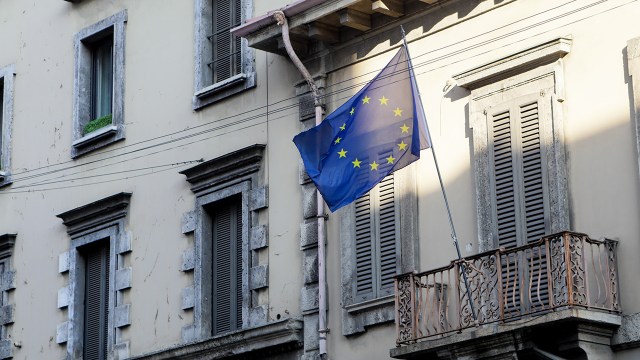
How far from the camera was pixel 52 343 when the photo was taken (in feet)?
85.3

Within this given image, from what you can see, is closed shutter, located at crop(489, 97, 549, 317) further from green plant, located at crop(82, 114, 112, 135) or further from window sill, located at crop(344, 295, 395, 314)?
green plant, located at crop(82, 114, 112, 135)

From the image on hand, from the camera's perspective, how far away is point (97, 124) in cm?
2625

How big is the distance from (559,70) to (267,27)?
15.4 ft

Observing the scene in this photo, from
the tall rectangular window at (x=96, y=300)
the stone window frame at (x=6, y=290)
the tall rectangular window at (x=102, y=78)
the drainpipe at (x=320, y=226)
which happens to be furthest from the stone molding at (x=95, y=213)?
the drainpipe at (x=320, y=226)

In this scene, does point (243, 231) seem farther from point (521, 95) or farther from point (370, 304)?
point (521, 95)

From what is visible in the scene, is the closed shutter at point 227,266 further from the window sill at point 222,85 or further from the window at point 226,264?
the window sill at point 222,85

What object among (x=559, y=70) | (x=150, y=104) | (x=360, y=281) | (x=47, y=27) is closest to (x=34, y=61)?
(x=47, y=27)

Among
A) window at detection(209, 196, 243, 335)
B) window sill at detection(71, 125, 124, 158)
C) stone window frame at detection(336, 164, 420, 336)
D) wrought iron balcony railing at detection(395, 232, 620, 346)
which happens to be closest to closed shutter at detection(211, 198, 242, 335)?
window at detection(209, 196, 243, 335)

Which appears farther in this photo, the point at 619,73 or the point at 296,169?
the point at 296,169

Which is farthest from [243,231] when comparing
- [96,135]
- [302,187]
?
[96,135]

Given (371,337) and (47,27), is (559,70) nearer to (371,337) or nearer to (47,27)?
(371,337)

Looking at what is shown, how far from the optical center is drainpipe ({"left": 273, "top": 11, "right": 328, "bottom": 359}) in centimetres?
2144

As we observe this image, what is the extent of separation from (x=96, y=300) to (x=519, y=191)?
28.3 ft

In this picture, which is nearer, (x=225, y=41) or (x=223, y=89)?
(x=223, y=89)
